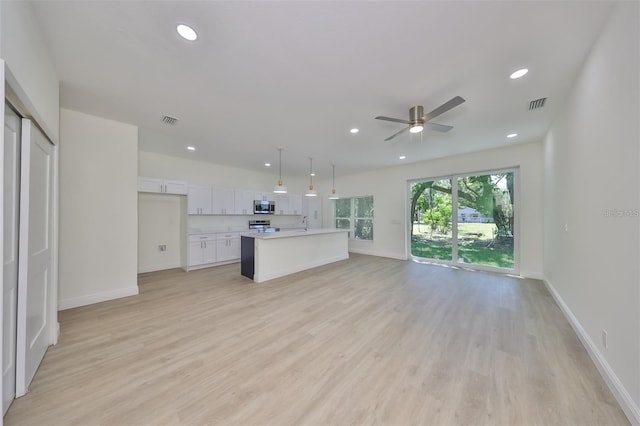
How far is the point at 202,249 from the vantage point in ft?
18.0

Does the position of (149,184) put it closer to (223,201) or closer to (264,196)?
(223,201)

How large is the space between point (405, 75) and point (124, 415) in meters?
3.72

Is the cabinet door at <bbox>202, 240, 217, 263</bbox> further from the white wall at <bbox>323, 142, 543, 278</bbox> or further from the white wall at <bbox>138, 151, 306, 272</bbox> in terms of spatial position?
the white wall at <bbox>323, 142, 543, 278</bbox>

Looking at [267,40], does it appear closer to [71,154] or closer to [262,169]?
[71,154]

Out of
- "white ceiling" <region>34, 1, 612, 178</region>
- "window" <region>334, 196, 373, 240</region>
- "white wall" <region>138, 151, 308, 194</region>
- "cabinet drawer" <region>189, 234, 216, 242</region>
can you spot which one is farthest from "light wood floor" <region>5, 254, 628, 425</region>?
"window" <region>334, 196, 373, 240</region>

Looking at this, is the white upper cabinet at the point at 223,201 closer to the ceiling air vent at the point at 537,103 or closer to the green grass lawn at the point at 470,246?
the green grass lawn at the point at 470,246

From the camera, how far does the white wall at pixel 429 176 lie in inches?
180

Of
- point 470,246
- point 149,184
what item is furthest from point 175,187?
point 470,246

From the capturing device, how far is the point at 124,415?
1.49 metres

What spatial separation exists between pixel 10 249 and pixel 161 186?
3787 mm

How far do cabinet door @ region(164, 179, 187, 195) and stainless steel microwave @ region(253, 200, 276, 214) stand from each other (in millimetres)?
2000

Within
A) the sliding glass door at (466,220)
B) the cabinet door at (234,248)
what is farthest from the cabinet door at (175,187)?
the sliding glass door at (466,220)

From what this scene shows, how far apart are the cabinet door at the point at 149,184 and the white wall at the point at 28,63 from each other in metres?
2.63

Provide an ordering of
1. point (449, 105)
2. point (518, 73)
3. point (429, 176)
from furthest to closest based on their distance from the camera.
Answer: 1. point (429, 176)
2. point (449, 105)
3. point (518, 73)
